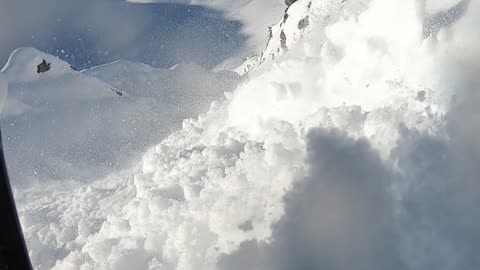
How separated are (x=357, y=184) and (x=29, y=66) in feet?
132

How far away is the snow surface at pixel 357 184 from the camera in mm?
6195

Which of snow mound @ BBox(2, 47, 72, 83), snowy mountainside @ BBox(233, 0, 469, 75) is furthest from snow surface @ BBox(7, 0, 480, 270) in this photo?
snow mound @ BBox(2, 47, 72, 83)

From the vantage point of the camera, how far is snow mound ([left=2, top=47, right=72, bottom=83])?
41291mm

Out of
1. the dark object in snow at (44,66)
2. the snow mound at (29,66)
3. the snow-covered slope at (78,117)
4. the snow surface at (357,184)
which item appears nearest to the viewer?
the snow surface at (357,184)

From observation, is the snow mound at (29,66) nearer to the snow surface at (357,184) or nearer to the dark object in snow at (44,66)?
the dark object in snow at (44,66)

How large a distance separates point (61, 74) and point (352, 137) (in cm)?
3868

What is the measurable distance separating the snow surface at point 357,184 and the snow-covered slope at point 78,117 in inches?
577

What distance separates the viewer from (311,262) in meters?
6.55

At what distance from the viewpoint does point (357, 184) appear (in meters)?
6.79

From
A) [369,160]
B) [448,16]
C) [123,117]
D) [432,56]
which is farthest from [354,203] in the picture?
[123,117]

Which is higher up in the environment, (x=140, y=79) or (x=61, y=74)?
(x=140, y=79)

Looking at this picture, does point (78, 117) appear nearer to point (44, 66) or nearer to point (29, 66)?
point (44, 66)

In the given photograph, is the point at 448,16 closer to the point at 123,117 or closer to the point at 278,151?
the point at 278,151

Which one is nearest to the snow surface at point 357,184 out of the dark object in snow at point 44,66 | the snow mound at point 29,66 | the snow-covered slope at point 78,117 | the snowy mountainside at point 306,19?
the snowy mountainside at point 306,19
